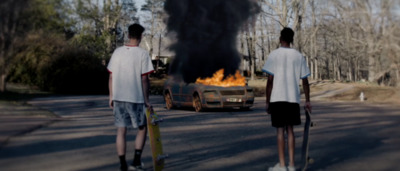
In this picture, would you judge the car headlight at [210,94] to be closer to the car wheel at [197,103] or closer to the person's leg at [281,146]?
the car wheel at [197,103]

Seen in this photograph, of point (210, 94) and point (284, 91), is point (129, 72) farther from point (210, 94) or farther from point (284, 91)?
point (210, 94)

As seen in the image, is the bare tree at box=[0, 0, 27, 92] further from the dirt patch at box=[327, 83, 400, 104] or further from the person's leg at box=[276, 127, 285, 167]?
the dirt patch at box=[327, 83, 400, 104]

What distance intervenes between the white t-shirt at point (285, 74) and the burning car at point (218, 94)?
379 inches

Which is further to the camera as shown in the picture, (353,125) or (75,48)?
(75,48)

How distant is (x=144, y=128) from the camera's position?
5484 mm

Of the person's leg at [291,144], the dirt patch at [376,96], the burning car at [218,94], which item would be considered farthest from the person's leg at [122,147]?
the dirt patch at [376,96]

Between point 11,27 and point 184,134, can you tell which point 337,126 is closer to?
point 184,134

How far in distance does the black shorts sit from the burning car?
9641 mm

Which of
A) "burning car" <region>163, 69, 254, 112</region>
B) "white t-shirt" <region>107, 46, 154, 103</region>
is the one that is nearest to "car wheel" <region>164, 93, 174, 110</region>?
"burning car" <region>163, 69, 254, 112</region>

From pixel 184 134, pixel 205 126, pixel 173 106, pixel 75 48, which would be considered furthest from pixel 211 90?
pixel 75 48

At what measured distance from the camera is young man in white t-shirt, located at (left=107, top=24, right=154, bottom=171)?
17.5 ft

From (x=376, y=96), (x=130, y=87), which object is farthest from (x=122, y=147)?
(x=376, y=96)

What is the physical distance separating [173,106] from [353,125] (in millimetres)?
7401

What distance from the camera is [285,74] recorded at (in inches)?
211
